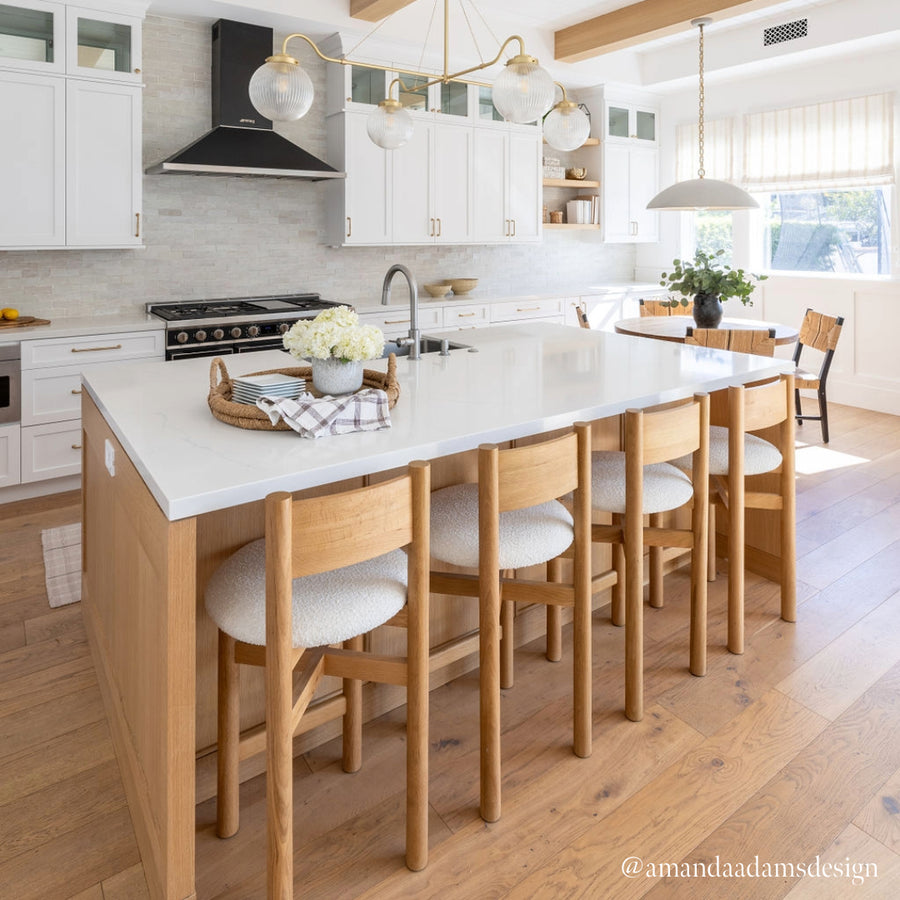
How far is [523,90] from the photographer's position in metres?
2.28

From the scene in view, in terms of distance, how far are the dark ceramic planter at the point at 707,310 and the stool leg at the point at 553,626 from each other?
2618 millimetres

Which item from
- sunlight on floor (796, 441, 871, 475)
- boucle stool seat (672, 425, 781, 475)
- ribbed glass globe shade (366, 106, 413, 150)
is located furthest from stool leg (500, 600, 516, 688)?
sunlight on floor (796, 441, 871, 475)

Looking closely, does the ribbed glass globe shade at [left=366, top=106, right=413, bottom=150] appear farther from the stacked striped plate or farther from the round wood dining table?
the round wood dining table

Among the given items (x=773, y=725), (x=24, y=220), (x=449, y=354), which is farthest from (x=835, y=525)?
(x=24, y=220)

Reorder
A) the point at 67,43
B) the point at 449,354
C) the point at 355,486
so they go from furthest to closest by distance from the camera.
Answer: the point at 67,43, the point at 449,354, the point at 355,486

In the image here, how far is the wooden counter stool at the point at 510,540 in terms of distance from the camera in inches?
69.3

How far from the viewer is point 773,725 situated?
215 cm

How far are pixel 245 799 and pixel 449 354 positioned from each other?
Answer: 173 centimetres

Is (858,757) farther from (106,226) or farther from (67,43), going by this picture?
(67,43)

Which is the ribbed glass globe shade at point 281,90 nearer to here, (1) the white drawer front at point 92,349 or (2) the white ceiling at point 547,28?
(1) the white drawer front at point 92,349

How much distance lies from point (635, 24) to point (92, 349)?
4.15 meters

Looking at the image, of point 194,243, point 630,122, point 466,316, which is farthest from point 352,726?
point 630,122

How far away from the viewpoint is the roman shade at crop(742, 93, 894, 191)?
5.67 meters

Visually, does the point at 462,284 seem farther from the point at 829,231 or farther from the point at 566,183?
the point at 829,231
